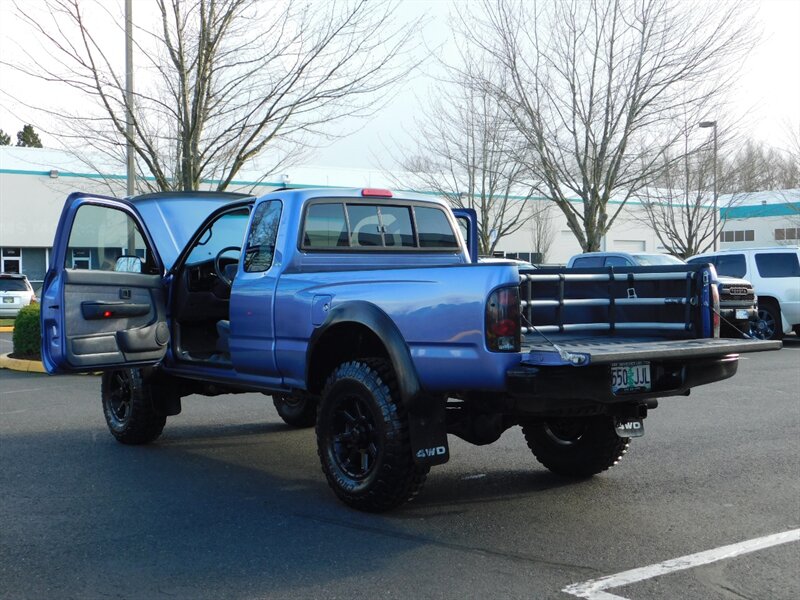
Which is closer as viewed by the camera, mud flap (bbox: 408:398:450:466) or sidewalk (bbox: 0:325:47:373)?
mud flap (bbox: 408:398:450:466)

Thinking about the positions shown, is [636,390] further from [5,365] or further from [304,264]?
[5,365]

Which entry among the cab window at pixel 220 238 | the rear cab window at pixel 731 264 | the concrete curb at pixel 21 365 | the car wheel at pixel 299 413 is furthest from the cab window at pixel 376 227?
the rear cab window at pixel 731 264

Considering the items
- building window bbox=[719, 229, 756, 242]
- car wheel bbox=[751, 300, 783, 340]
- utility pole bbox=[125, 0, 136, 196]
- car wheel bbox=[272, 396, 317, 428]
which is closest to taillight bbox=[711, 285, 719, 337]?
car wheel bbox=[272, 396, 317, 428]

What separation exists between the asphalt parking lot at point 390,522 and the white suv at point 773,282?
1053 centimetres

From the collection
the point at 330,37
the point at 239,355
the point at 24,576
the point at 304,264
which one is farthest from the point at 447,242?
the point at 330,37

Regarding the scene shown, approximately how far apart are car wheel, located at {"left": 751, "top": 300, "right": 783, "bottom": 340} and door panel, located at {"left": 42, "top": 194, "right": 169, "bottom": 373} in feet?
47.3

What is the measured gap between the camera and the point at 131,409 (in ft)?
25.0

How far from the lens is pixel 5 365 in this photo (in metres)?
14.4

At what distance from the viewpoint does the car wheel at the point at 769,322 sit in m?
18.3

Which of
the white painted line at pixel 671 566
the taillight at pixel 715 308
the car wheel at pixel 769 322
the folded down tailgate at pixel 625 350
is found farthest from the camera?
the car wheel at pixel 769 322

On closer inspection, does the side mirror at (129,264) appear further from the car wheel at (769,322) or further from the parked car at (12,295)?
the parked car at (12,295)

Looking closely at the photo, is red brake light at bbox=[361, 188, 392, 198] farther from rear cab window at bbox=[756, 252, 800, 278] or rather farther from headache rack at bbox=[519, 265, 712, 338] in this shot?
→ rear cab window at bbox=[756, 252, 800, 278]

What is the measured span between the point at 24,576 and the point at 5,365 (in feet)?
35.9

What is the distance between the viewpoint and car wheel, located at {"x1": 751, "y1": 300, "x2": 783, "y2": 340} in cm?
1834
